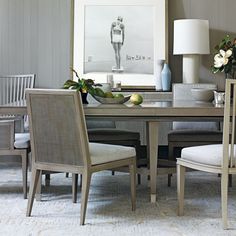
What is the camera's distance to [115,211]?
10.1ft

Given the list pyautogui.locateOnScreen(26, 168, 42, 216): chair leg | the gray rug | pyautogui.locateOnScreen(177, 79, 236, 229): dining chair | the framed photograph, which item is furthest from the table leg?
the framed photograph

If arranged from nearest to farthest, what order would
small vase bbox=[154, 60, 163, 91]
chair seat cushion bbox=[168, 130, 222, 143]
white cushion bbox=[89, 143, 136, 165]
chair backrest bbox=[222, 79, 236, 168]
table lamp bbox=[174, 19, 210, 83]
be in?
1. chair backrest bbox=[222, 79, 236, 168]
2. white cushion bbox=[89, 143, 136, 165]
3. chair seat cushion bbox=[168, 130, 222, 143]
4. table lamp bbox=[174, 19, 210, 83]
5. small vase bbox=[154, 60, 163, 91]

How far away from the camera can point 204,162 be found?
9.18 ft

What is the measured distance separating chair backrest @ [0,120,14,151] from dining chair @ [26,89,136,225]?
438 millimetres

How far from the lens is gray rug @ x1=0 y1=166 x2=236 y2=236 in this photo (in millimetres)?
2686

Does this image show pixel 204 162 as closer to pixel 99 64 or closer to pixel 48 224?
pixel 48 224

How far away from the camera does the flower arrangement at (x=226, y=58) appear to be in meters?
4.74

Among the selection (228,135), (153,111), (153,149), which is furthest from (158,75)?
(228,135)

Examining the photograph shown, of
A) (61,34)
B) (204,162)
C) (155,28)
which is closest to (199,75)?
(155,28)

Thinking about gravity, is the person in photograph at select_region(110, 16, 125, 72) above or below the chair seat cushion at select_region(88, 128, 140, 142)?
above

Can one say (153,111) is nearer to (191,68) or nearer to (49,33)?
(191,68)

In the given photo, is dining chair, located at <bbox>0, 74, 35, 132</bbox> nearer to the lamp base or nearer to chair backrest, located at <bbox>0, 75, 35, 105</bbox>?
chair backrest, located at <bbox>0, 75, 35, 105</bbox>

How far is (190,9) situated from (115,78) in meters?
1.22

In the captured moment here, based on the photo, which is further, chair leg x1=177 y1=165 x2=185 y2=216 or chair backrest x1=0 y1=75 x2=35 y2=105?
chair backrest x1=0 y1=75 x2=35 y2=105
